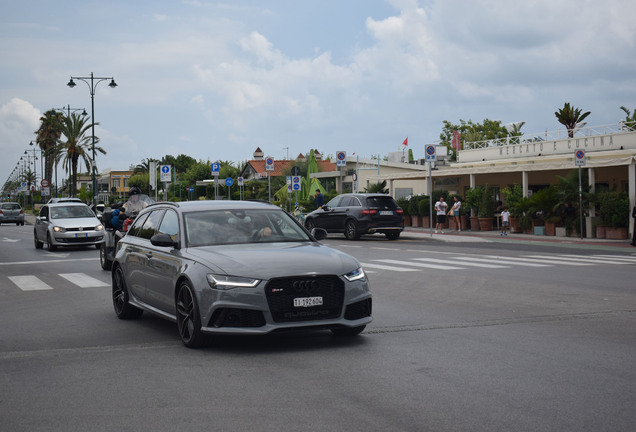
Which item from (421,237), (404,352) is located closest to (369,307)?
(404,352)

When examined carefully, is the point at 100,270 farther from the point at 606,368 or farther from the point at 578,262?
the point at 606,368

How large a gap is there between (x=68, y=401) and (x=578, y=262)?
15768 mm

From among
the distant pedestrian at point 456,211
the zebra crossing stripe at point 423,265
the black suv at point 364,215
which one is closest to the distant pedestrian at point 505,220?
the distant pedestrian at point 456,211

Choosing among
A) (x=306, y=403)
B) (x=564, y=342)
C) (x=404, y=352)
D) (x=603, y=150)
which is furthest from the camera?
(x=603, y=150)

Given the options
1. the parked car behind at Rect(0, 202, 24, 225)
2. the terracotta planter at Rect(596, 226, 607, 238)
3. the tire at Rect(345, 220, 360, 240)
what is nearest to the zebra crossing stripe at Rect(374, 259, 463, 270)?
the tire at Rect(345, 220, 360, 240)

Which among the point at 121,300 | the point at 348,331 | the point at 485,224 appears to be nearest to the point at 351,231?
the point at 485,224

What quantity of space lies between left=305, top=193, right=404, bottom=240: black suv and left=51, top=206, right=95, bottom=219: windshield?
9.03 m

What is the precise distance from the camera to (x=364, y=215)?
96.5ft

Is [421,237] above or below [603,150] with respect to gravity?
below

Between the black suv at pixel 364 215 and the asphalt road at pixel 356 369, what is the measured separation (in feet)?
54.2

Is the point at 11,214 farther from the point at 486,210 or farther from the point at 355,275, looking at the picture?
the point at 355,275

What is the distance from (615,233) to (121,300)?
23816mm

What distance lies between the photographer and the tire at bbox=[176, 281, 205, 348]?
774 centimetres

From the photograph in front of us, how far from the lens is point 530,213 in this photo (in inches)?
1320
